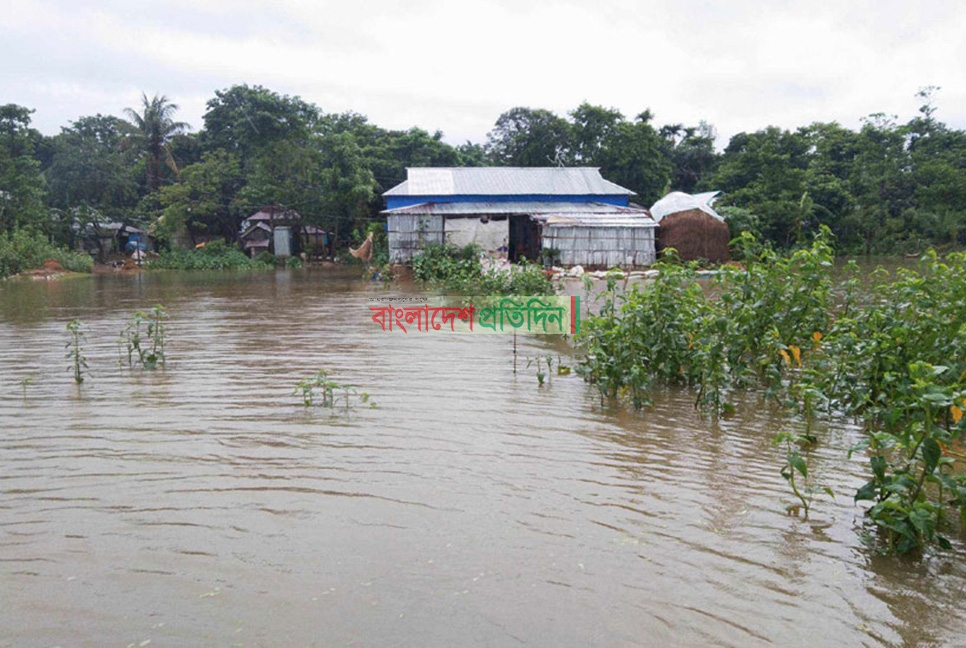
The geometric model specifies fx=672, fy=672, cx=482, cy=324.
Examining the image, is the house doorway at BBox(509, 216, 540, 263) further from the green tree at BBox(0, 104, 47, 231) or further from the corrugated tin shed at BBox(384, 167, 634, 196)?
the green tree at BBox(0, 104, 47, 231)

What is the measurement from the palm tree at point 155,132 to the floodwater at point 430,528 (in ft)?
109

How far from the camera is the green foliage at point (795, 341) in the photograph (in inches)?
194

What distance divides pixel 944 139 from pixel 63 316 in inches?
1413

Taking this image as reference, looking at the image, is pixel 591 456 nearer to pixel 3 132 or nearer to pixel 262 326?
pixel 262 326

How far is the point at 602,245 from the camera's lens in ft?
81.3

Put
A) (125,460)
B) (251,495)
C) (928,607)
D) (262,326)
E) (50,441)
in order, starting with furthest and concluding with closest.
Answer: (262,326)
(50,441)
(125,460)
(251,495)
(928,607)

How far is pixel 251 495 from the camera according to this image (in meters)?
4.13

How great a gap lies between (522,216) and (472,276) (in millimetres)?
11951

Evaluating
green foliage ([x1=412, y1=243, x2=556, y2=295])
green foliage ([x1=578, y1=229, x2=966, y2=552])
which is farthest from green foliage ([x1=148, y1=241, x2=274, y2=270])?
green foliage ([x1=578, y1=229, x2=966, y2=552])

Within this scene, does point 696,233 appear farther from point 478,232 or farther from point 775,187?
point 478,232

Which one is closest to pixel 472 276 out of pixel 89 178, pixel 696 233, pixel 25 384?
pixel 696 233

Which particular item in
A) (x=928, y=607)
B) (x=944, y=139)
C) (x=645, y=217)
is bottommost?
(x=928, y=607)

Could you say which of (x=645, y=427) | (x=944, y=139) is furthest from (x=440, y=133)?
(x=645, y=427)

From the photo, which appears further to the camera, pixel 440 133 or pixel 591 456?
pixel 440 133
